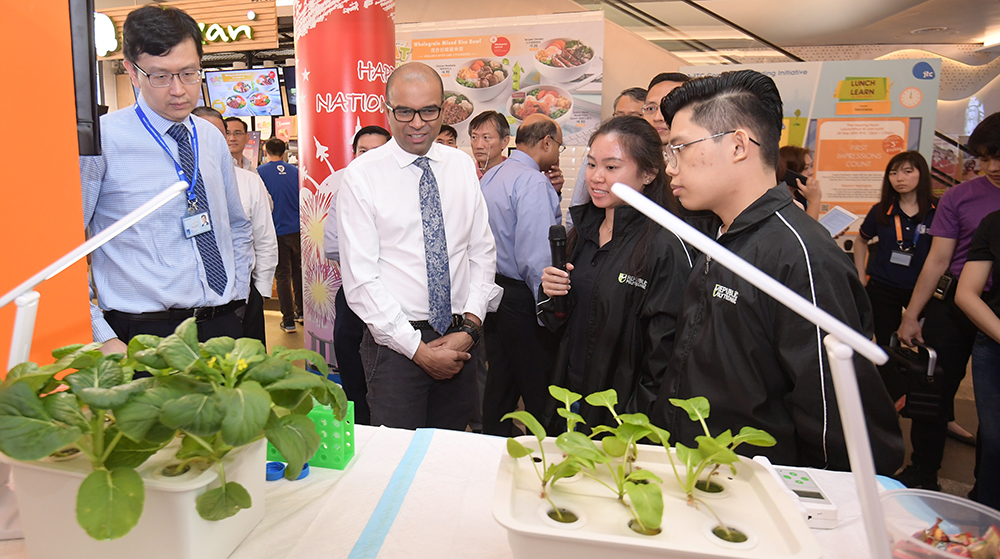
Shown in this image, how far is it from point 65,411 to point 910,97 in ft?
19.5

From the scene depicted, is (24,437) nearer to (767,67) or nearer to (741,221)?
(741,221)

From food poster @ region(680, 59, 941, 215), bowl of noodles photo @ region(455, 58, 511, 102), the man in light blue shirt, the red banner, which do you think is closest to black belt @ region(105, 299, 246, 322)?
the red banner

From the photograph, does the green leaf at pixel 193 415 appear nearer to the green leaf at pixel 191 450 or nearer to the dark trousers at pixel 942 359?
the green leaf at pixel 191 450

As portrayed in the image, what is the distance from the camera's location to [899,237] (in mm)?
3709

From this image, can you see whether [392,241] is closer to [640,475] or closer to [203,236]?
[203,236]

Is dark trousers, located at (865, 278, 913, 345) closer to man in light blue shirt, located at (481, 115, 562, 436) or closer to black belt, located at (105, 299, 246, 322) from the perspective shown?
man in light blue shirt, located at (481, 115, 562, 436)

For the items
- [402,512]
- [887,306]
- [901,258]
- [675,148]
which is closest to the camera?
[402,512]

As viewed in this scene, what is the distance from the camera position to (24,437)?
2.44 ft

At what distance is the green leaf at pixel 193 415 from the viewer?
0.73m

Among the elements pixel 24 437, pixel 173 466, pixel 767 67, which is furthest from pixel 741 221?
pixel 767 67

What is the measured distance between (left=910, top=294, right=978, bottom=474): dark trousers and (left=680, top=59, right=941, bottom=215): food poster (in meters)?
2.33

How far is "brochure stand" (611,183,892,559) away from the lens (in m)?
0.61

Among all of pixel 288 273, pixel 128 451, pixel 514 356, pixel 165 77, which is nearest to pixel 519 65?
pixel 288 273

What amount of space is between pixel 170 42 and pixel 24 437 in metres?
1.50
